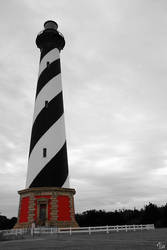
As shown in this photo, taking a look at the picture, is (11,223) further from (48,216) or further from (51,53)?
(51,53)

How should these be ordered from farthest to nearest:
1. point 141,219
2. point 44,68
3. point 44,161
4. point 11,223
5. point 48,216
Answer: point 11,223 → point 141,219 → point 44,68 → point 44,161 → point 48,216

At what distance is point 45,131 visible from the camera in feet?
72.7

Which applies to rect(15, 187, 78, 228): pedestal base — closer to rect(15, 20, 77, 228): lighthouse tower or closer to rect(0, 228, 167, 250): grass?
rect(15, 20, 77, 228): lighthouse tower

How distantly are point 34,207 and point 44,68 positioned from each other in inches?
484

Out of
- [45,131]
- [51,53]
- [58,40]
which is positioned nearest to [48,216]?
[45,131]

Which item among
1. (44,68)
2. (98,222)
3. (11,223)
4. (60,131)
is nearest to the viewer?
(60,131)

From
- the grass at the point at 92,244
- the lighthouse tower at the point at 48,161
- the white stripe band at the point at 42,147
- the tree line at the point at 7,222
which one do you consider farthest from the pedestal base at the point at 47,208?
the tree line at the point at 7,222

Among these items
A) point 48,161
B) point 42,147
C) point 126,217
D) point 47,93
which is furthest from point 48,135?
point 126,217

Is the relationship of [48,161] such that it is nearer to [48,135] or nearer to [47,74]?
[48,135]

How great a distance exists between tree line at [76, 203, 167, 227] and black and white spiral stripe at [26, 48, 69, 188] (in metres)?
10.2

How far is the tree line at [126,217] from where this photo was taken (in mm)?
29594

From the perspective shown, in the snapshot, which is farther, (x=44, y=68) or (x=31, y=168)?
(x=44, y=68)

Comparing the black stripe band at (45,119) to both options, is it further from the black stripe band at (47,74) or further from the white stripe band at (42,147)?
the black stripe band at (47,74)

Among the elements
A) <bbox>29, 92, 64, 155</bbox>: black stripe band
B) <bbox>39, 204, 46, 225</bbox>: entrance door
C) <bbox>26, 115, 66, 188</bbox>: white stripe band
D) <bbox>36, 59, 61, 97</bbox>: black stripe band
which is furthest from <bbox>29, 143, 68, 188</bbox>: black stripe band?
<bbox>36, 59, 61, 97</bbox>: black stripe band
